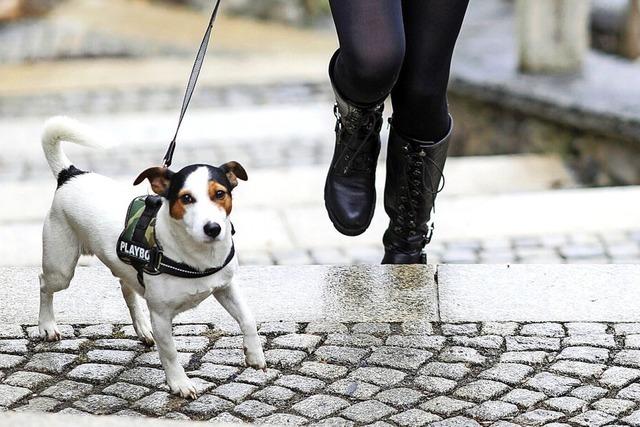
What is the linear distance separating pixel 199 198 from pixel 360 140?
1.16 metres

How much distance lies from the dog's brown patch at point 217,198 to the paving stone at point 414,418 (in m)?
0.74

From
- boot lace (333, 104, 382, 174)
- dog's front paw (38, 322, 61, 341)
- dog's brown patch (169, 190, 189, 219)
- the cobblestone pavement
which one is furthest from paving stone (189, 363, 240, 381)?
boot lace (333, 104, 382, 174)

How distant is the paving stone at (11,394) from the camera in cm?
333

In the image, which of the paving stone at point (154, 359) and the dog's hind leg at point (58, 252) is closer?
the dog's hind leg at point (58, 252)

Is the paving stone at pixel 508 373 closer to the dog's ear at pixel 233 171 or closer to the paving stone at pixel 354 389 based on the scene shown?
the paving stone at pixel 354 389

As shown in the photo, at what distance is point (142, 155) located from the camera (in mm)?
7320

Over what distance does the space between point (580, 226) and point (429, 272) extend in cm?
141

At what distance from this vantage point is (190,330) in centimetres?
380

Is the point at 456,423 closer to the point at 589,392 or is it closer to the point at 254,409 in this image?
the point at 589,392

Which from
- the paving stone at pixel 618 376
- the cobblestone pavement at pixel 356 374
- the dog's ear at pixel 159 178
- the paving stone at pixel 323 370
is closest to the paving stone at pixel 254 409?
the cobblestone pavement at pixel 356 374

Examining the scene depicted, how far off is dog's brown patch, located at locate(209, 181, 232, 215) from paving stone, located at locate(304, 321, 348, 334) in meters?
0.85

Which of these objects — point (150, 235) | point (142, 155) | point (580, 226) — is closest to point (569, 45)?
point (580, 226)

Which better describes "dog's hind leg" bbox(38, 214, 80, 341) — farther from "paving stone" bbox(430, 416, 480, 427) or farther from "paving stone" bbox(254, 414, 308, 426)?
"paving stone" bbox(430, 416, 480, 427)

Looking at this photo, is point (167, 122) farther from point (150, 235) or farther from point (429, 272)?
point (150, 235)
